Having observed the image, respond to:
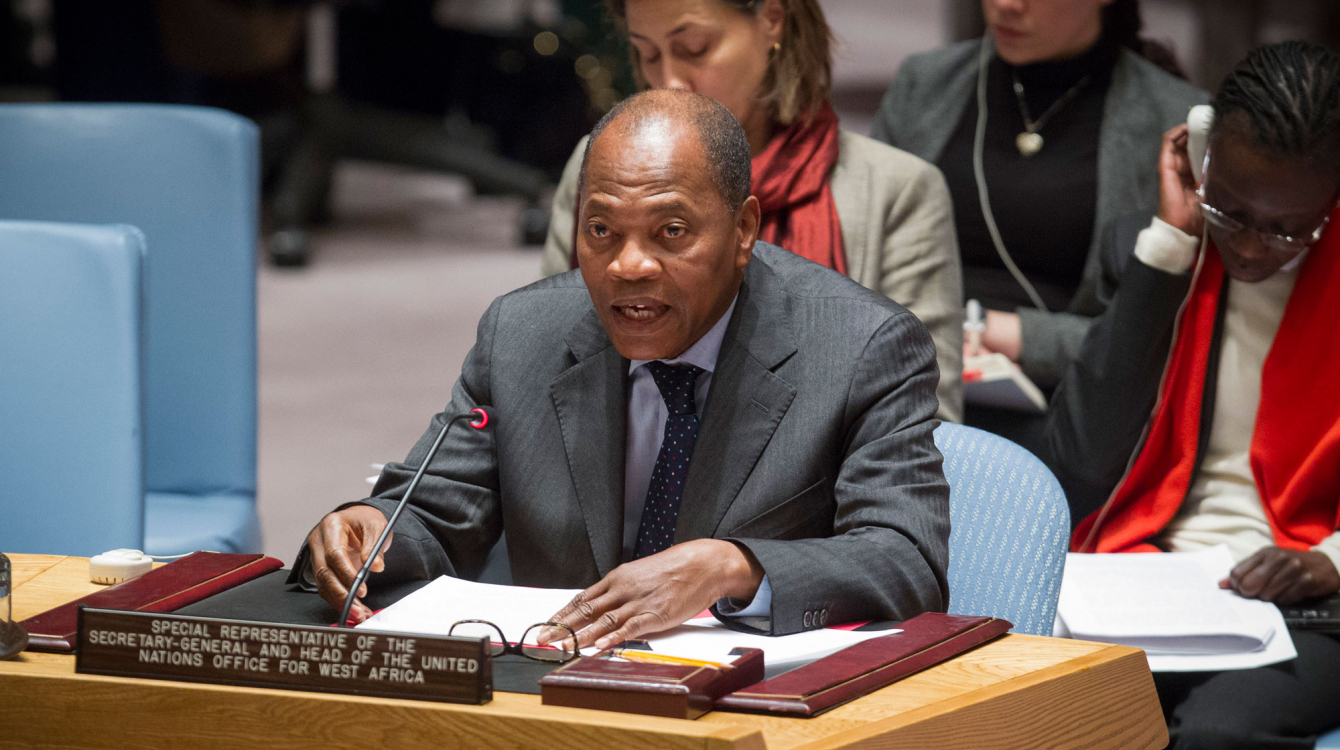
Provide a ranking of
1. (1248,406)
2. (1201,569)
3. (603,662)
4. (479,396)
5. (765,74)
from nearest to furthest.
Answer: (603,662)
(479,396)
(1201,569)
(1248,406)
(765,74)

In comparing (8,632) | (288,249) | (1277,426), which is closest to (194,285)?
(8,632)

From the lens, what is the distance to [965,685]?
1.25m

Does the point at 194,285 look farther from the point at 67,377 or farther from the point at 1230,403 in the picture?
the point at 1230,403

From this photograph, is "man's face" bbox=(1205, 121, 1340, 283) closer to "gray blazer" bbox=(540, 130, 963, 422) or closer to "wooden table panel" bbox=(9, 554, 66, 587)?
"gray blazer" bbox=(540, 130, 963, 422)

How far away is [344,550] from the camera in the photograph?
4.93 ft

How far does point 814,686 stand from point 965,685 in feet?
0.46

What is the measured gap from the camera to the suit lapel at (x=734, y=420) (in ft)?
5.53

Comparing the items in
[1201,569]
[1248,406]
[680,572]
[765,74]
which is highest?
[765,74]

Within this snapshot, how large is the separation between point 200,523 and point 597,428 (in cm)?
110

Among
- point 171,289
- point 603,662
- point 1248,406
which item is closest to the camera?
point 603,662

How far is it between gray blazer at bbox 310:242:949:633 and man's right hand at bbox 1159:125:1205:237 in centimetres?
83

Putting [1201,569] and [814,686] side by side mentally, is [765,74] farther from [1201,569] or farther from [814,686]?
[814,686]

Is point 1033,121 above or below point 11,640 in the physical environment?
above

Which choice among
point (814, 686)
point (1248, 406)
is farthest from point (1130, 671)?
point (1248, 406)
